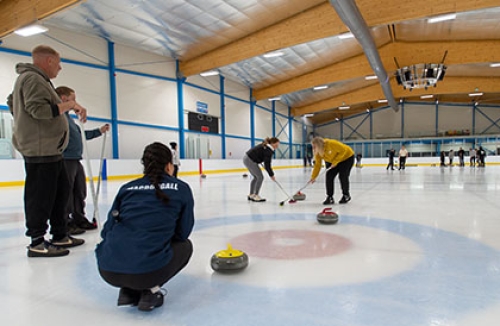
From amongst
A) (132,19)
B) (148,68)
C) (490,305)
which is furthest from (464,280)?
(148,68)

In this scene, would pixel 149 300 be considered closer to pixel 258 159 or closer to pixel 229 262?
pixel 229 262

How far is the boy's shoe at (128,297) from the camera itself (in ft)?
5.59

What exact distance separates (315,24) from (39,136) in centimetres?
1213

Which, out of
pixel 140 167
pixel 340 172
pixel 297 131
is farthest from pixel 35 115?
pixel 297 131

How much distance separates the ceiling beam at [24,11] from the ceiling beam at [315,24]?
25.2 feet

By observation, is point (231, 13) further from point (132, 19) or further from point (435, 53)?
point (435, 53)

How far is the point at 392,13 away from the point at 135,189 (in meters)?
12.5

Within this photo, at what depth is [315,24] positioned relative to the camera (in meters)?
12.5

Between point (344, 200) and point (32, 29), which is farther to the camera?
point (32, 29)

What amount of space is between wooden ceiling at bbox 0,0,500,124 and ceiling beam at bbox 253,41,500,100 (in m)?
0.04

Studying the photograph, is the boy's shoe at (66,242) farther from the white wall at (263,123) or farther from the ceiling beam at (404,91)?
the ceiling beam at (404,91)

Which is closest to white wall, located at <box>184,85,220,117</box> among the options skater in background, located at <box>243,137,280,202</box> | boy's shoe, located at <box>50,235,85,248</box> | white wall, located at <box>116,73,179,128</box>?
white wall, located at <box>116,73,179,128</box>

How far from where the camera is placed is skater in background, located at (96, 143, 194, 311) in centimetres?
162

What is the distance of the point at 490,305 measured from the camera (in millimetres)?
1682
